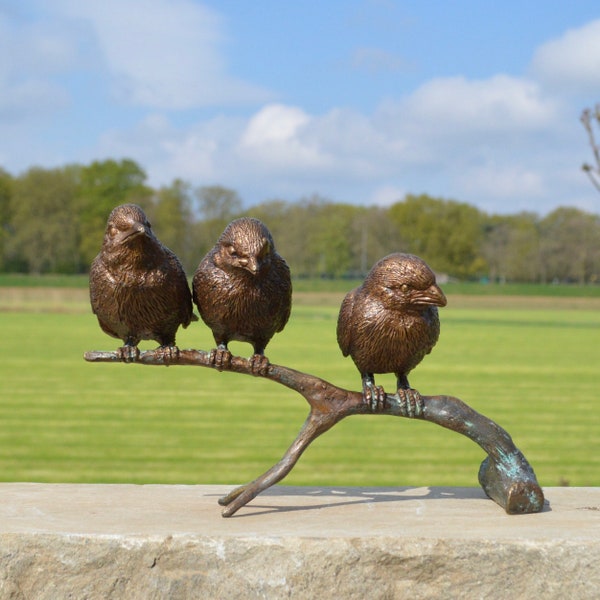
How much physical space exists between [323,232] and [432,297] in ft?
151

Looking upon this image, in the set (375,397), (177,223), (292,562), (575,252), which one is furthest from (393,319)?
(575,252)

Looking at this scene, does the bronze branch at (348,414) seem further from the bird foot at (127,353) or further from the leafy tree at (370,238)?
the leafy tree at (370,238)

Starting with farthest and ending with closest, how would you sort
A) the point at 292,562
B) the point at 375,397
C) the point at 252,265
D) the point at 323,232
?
1. the point at 323,232
2. the point at 375,397
3. the point at 252,265
4. the point at 292,562

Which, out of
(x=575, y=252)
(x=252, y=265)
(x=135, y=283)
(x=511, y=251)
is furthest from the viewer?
(x=511, y=251)

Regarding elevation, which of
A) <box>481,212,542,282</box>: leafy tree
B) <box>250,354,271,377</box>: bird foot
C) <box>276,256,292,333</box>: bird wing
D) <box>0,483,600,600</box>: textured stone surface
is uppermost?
<box>481,212,542,282</box>: leafy tree

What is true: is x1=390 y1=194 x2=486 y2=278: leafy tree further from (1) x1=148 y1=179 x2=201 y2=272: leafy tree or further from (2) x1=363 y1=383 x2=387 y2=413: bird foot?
(2) x1=363 y1=383 x2=387 y2=413: bird foot

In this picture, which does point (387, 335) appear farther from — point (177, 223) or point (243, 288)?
point (177, 223)

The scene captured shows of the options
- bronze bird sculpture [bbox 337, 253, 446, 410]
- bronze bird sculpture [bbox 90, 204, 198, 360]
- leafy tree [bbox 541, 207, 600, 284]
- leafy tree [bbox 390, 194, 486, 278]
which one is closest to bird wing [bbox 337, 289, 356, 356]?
bronze bird sculpture [bbox 337, 253, 446, 410]

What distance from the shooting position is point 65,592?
9.80 feet

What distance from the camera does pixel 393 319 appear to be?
3.34 m

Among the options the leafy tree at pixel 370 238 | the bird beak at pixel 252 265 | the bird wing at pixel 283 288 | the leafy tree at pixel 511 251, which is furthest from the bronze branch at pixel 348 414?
the leafy tree at pixel 511 251

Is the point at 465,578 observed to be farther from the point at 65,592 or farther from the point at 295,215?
the point at 295,215

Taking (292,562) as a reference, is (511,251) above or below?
above

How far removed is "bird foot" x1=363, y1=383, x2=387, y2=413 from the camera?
134 inches
